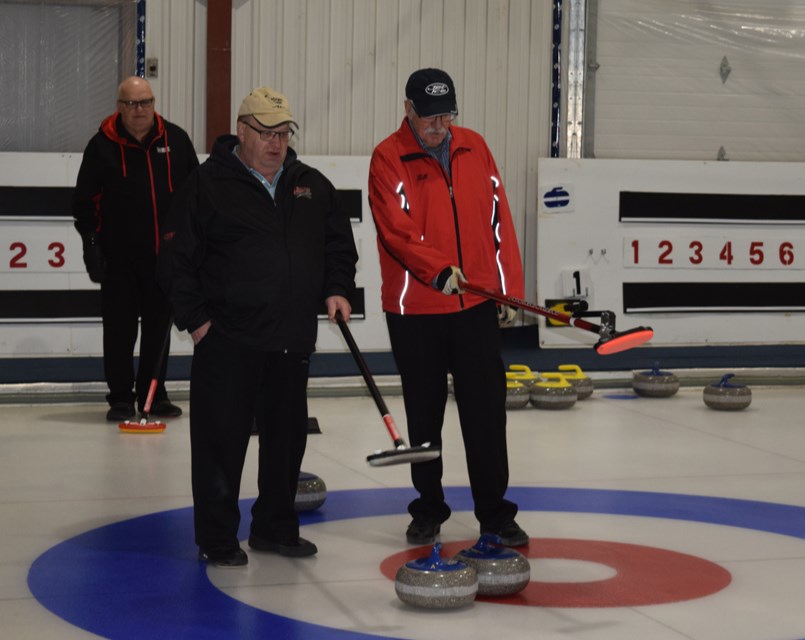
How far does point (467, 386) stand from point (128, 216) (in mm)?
3783

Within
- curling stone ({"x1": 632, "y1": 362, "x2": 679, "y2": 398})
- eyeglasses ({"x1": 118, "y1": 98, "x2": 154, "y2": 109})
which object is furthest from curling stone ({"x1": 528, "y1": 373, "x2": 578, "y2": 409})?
eyeglasses ({"x1": 118, "y1": 98, "x2": 154, "y2": 109})

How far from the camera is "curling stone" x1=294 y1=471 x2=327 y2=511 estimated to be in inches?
247

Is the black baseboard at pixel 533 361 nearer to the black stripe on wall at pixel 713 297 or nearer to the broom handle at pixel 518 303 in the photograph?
the black stripe on wall at pixel 713 297

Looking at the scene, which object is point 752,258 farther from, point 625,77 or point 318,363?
point 318,363

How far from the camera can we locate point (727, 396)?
9672 millimetres

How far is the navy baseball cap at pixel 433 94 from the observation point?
5.51 m

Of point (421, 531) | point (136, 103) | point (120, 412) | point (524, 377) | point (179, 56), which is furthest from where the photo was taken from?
point (179, 56)

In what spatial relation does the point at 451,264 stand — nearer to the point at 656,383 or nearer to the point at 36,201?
the point at 656,383

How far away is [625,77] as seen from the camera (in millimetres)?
12281

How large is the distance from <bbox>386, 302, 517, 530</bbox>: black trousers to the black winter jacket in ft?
1.36

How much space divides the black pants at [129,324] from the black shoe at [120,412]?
0.06 m

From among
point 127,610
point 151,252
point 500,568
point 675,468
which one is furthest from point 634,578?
point 151,252

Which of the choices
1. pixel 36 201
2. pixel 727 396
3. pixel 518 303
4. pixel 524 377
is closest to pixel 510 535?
pixel 518 303

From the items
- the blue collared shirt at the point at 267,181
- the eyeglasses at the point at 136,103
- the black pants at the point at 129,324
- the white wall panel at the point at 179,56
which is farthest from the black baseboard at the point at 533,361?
the blue collared shirt at the point at 267,181
